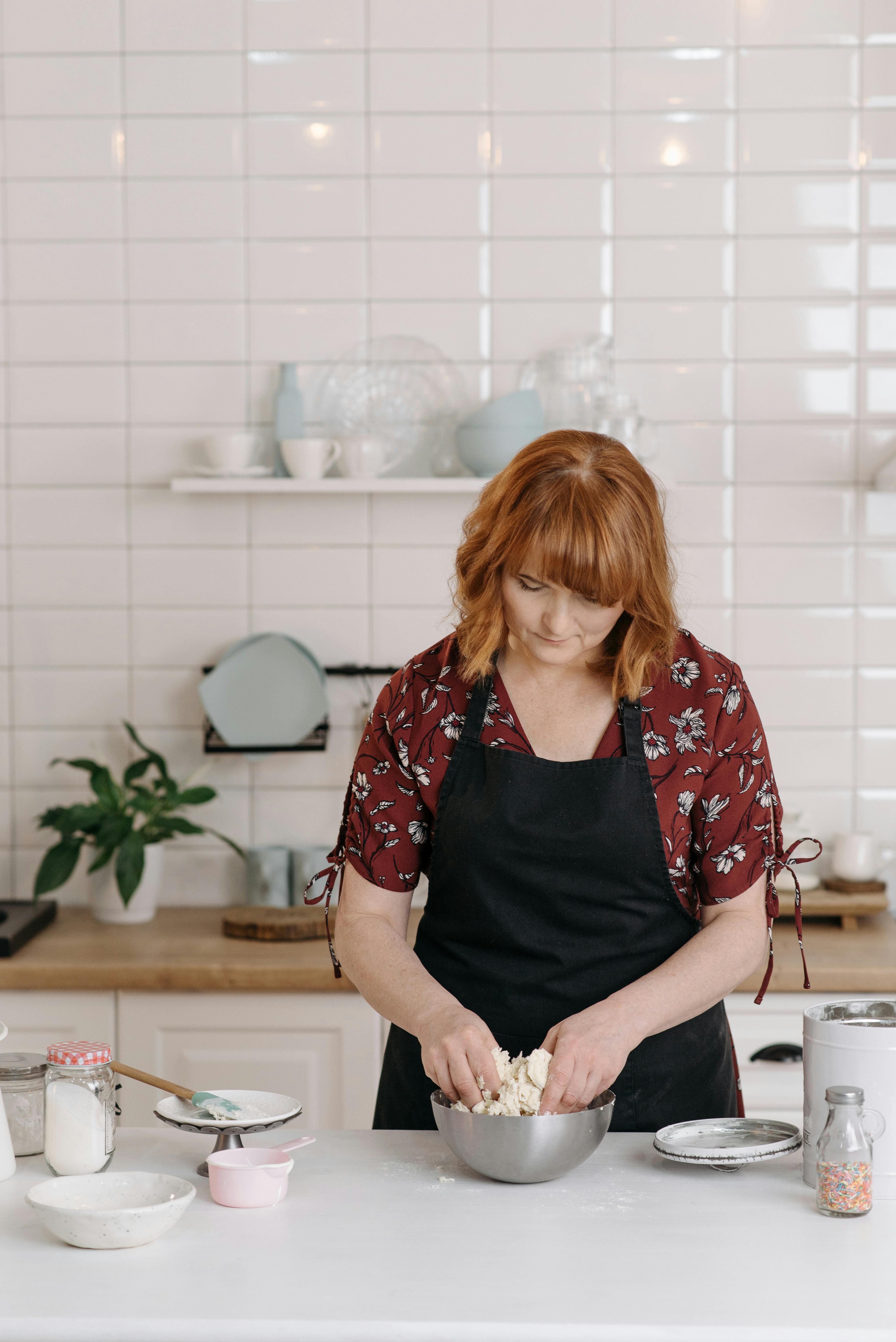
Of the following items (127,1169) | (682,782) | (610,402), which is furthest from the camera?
(610,402)

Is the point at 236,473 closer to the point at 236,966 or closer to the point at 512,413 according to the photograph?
the point at 512,413

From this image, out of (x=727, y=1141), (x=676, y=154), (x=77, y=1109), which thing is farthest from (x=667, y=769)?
(x=676, y=154)

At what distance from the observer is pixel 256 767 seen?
2785 millimetres

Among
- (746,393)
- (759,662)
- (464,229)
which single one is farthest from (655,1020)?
(464,229)

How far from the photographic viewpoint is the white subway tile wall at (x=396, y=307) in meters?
2.68

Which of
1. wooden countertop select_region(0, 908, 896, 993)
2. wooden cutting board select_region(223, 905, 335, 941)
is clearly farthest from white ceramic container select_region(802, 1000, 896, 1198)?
wooden cutting board select_region(223, 905, 335, 941)

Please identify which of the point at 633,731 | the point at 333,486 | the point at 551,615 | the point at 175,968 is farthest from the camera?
the point at 333,486

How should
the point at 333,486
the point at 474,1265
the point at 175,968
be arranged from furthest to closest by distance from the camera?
the point at 333,486 → the point at 175,968 → the point at 474,1265

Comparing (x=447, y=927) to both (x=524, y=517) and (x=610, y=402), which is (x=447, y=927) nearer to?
(x=524, y=517)

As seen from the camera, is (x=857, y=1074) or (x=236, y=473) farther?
(x=236, y=473)

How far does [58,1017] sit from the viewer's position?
2346mm

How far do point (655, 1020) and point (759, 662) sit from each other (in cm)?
149

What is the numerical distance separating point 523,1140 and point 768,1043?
1227 mm

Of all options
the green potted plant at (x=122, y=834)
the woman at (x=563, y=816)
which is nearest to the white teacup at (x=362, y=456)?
the green potted plant at (x=122, y=834)
